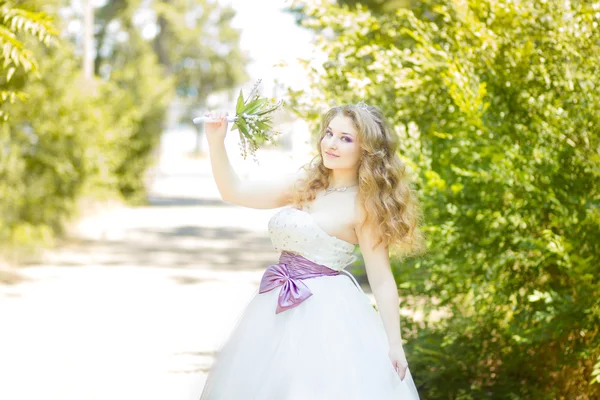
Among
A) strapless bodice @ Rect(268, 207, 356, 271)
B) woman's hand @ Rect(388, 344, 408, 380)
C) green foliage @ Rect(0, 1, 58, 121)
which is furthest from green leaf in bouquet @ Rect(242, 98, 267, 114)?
green foliage @ Rect(0, 1, 58, 121)

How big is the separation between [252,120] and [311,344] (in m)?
0.99

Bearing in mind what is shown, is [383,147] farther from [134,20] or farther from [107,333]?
[134,20]

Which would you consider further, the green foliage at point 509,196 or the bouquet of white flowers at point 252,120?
the green foliage at point 509,196

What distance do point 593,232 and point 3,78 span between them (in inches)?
261

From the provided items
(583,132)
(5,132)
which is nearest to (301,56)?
(583,132)

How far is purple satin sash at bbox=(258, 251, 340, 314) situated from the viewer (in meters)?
3.79

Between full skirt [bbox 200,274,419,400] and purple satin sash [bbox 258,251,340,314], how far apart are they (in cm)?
3

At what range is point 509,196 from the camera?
5.43m

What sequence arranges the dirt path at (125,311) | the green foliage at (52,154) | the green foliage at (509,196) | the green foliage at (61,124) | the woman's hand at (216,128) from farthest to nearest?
the green foliage at (52,154)
the green foliage at (61,124)
the dirt path at (125,311)
the green foliage at (509,196)
the woman's hand at (216,128)

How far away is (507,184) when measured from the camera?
5.23 m

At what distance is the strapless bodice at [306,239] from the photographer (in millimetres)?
3803

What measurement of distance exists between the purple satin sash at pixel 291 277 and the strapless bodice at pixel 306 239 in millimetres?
28

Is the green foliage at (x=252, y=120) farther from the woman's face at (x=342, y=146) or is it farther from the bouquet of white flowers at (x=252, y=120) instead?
the woman's face at (x=342, y=146)

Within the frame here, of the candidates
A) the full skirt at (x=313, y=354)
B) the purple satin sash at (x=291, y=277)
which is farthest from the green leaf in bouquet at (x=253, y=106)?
the full skirt at (x=313, y=354)
